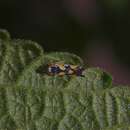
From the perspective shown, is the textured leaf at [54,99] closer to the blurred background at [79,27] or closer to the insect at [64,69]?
the insect at [64,69]

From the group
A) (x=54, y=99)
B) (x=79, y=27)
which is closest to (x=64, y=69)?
(x=54, y=99)

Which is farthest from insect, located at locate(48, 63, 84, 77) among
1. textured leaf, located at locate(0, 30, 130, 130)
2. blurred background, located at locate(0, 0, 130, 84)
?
blurred background, located at locate(0, 0, 130, 84)

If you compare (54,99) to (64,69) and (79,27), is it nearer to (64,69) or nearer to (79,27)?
(64,69)

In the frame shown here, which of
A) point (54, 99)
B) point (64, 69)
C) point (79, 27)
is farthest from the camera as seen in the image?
point (79, 27)

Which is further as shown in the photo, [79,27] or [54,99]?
[79,27]

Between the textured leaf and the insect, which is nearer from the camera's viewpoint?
the textured leaf

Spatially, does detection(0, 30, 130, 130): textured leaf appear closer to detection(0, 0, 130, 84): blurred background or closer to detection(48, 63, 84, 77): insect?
detection(48, 63, 84, 77): insect

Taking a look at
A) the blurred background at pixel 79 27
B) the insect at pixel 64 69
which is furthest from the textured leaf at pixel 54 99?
the blurred background at pixel 79 27

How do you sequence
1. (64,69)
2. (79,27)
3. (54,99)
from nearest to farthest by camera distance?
(54,99)
(64,69)
(79,27)
